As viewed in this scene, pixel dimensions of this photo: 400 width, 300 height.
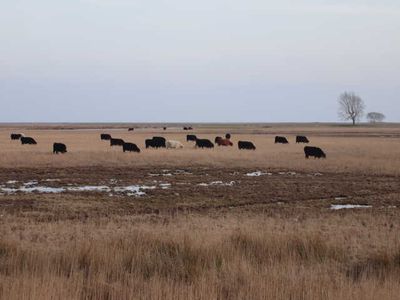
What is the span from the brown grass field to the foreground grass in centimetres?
2

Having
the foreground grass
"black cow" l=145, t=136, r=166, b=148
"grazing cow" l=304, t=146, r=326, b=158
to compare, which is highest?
"black cow" l=145, t=136, r=166, b=148

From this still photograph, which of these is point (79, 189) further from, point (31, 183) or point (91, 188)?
point (31, 183)

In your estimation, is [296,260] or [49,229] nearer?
[296,260]

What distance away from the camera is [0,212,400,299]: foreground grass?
632cm

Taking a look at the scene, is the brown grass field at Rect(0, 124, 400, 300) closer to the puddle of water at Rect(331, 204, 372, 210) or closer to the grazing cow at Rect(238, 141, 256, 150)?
the puddle of water at Rect(331, 204, 372, 210)

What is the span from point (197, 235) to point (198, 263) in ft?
5.96

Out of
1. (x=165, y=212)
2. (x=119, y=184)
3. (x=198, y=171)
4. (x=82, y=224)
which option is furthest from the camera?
(x=198, y=171)

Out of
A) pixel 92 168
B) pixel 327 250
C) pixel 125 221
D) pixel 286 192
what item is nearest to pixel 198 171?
pixel 92 168

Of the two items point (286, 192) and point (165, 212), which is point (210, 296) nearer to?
point (165, 212)

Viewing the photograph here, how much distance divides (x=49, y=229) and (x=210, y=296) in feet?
20.5

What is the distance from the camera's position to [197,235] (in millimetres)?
9617

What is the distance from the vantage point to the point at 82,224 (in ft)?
39.9

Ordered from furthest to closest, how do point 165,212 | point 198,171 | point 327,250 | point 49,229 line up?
1. point 198,171
2. point 165,212
3. point 49,229
4. point 327,250

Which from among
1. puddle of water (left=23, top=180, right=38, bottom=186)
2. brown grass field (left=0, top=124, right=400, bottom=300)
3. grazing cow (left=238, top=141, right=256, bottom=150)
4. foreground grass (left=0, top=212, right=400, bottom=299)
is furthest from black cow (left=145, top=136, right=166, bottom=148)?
foreground grass (left=0, top=212, right=400, bottom=299)
